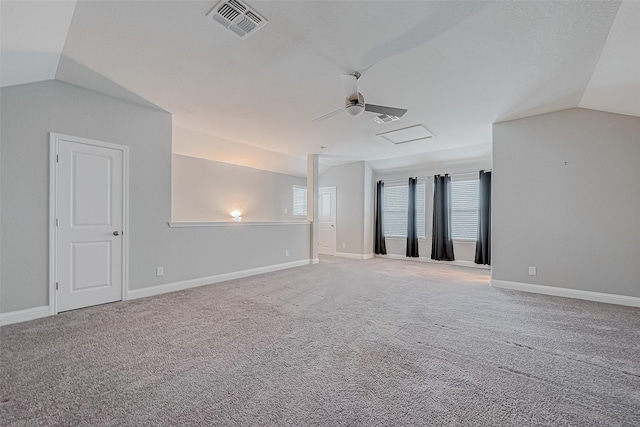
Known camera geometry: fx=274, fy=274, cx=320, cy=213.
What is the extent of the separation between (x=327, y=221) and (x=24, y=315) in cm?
657

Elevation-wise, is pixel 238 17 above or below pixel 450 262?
above

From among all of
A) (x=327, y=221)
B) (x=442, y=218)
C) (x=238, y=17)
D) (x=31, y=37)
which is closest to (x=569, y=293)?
(x=442, y=218)

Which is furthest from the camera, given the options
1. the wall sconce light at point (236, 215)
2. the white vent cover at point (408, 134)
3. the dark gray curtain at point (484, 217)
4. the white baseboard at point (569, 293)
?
the wall sconce light at point (236, 215)

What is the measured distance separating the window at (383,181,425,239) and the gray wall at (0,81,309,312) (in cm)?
420

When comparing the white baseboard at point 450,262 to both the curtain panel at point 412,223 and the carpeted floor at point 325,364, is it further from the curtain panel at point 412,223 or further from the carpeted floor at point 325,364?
the carpeted floor at point 325,364

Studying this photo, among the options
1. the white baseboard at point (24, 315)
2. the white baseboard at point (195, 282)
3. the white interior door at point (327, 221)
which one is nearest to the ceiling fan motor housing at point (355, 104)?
the white baseboard at point (195, 282)

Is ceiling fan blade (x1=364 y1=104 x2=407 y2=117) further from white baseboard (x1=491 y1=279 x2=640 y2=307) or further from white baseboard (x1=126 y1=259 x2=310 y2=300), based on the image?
white baseboard (x1=126 y1=259 x2=310 y2=300)

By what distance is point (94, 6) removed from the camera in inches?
80.0

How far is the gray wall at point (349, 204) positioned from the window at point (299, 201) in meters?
0.87

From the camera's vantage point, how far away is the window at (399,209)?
720cm

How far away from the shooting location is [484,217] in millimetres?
6148

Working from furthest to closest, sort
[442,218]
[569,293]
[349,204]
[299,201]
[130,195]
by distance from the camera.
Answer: [299,201]
[349,204]
[442,218]
[569,293]
[130,195]

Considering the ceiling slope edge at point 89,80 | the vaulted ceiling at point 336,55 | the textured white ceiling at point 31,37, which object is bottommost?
the textured white ceiling at point 31,37

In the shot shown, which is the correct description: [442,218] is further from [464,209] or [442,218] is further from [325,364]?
[325,364]
